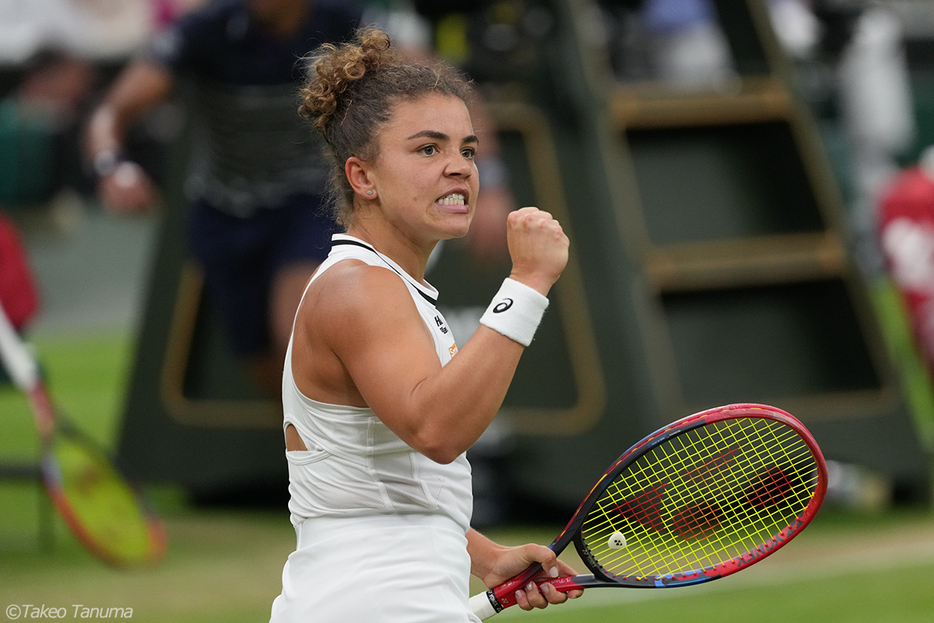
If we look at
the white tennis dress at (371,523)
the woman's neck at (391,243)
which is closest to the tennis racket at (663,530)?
the white tennis dress at (371,523)

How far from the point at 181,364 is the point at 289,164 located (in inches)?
58.7

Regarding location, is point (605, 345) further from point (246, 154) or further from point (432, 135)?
point (432, 135)

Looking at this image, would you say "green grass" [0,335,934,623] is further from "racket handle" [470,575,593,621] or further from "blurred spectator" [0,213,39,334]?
"racket handle" [470,575,593,621]

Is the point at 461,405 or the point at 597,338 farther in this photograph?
the point at 597,338

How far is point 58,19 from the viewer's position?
569 inches

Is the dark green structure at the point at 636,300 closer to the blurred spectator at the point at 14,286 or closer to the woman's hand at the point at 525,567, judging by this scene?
the blurred spectator at the point at 14,286

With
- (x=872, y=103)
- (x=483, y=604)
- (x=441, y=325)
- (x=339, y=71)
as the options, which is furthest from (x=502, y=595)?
(x=872, y=103)

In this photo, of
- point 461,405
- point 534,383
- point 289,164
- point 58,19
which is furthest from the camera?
point 58,19

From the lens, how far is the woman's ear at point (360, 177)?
239 centimetres

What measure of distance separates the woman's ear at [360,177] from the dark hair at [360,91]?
0.01 meters

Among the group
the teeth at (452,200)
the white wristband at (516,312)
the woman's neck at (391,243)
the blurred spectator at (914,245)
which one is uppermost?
the blurred spectator at (914,245)

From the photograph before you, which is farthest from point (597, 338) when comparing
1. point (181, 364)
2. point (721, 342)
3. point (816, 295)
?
point (181, 364)

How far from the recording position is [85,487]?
218 inches

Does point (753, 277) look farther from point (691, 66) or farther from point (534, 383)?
point (691, 66)
